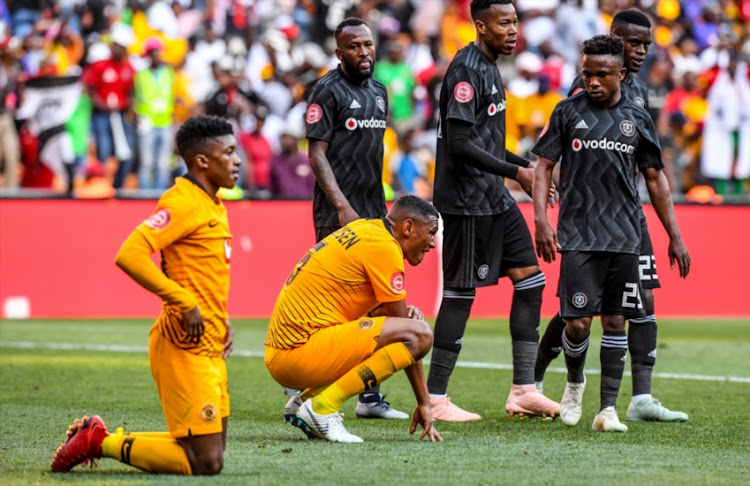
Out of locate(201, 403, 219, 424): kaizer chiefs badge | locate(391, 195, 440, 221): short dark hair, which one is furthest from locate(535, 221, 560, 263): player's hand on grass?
locate(201, 403, 219, 424): kaizer chiefs badge

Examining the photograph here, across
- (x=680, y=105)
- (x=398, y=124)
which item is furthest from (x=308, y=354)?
(x=680, y=105)

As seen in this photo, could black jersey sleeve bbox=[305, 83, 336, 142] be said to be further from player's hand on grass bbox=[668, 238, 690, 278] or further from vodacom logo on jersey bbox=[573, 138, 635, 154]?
player's hand on grass bbox=[668, 238, 690, 278]

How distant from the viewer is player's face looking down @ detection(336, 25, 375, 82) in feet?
27.6

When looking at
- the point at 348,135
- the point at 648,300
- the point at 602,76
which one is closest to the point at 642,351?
the point at 648,300

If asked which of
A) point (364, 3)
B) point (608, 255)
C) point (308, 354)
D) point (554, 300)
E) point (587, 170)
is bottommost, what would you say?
point (554, 300)

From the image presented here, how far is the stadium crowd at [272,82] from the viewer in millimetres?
17984

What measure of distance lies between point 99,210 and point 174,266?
11.1m

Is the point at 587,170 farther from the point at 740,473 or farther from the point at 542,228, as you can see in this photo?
the point at 740,473

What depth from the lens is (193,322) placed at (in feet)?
18.8

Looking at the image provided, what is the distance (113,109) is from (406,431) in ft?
37.5

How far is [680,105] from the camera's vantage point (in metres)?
21.3

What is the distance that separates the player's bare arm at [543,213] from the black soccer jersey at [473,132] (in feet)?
1.91

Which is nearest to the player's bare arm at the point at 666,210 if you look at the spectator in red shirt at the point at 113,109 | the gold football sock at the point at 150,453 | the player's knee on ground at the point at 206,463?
the player's knee on ground at the point at 206,463

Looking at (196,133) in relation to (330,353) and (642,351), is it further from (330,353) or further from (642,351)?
(642,351)
